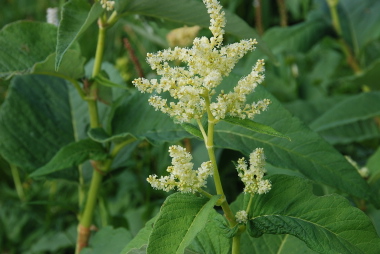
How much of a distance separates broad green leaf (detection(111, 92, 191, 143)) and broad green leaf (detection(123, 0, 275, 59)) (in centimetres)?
17

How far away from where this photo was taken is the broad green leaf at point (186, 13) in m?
0.89

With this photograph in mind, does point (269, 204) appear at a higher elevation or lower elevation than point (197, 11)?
lower

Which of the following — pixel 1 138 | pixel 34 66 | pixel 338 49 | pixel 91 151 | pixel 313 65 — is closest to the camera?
pixel 34 66

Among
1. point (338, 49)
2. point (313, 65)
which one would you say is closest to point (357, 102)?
point (338, 49)

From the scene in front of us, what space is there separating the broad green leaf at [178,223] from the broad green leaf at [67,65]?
1.13ft

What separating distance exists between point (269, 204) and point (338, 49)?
1072 millimetres

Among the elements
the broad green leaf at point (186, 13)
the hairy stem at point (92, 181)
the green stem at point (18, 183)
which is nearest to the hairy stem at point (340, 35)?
the broad green leaf at point (186, 13)

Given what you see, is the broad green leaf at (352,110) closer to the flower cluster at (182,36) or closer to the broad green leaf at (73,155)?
the flower cluster at (182,36)

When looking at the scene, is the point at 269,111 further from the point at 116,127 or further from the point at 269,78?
the point at 269,78

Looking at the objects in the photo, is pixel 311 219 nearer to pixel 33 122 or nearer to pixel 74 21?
pixel 74 21

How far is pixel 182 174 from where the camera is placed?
2.05 feet

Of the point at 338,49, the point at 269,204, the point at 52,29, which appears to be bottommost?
the point at 269,204

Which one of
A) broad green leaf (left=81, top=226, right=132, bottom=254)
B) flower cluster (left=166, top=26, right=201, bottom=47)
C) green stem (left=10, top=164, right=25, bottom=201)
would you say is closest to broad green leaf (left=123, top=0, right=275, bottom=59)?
broad green leaf (left=81, top=226, right=132, bottom=254)

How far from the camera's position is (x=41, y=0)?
2.38 m
